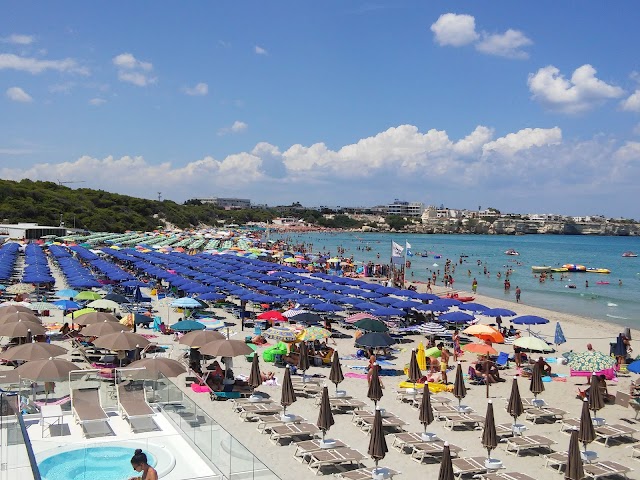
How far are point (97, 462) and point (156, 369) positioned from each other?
126 inches

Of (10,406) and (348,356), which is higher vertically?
(10,406)

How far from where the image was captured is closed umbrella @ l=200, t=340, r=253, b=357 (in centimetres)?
1361

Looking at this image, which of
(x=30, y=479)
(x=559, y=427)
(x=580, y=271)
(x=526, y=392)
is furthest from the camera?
(x=580, y=271)

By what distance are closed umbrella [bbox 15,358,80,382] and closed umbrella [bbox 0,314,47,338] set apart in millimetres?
4316

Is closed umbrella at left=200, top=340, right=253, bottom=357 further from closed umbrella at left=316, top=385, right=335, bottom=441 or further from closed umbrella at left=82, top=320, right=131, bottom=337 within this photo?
closed umbrella at left=316, top=385, right=335, bottom=441

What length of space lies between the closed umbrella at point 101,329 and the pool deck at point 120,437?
16.4 feet

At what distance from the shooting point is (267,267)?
126ft

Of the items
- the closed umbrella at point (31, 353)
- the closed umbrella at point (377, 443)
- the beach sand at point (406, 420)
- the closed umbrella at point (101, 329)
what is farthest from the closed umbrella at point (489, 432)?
the closed umbrella at point (101, 329)

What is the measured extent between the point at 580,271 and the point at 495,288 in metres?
24.5

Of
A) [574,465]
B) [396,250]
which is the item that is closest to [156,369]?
[574,465]

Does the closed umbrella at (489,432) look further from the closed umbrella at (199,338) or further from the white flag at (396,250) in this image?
the white flag at (396,250)

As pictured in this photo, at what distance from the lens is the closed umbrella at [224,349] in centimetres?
1361

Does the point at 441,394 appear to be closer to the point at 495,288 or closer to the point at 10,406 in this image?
the point at 10,406

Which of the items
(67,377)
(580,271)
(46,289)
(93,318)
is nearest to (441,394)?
(67,377)
